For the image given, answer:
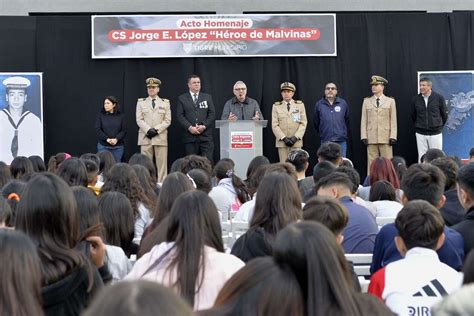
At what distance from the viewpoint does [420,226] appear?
3.67 meters

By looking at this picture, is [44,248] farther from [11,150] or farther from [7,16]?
[7,16]

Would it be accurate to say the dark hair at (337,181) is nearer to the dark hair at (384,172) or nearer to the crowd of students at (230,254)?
the crowd of students at (230,254)

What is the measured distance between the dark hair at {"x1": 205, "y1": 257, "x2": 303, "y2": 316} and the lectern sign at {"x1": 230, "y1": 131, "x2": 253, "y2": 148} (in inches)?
408

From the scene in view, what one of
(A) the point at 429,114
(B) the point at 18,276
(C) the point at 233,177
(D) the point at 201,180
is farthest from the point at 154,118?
(B) the point at 18,276

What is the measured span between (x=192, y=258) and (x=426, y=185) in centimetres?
237

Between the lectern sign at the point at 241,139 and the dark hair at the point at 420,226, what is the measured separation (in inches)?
348

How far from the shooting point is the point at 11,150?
13.5m

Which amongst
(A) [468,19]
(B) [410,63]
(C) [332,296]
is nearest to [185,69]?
(B) [410,63]

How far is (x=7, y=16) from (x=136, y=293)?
13.2m

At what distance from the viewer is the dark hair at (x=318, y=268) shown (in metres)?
2.17

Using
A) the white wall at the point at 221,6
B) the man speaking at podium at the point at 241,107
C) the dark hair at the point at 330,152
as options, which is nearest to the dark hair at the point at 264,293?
the dark hair at the point at 330,152

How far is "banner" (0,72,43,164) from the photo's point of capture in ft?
44.1

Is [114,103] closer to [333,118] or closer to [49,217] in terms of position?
[333,118]

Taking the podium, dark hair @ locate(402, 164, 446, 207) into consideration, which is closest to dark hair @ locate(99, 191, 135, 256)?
dark hair @ locate(402, 164, 446, 207)
